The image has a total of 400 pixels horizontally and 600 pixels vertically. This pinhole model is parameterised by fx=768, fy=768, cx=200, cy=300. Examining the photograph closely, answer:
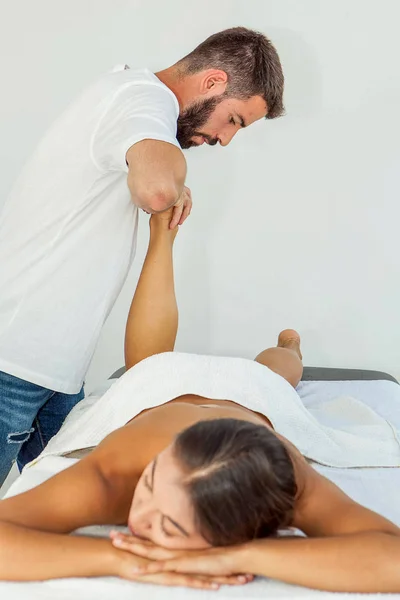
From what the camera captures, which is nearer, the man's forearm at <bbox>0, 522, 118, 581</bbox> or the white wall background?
the man's forearm at <bbox>0, 522, 118, 581</bbox>

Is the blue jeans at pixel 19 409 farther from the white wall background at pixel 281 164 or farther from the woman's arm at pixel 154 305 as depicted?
the white wall background at pixel 281 164

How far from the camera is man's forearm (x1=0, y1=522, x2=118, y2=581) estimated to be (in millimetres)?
1216

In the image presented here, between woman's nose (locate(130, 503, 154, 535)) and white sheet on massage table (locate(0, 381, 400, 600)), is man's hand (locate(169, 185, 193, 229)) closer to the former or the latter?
white sheet on massage table (locate(0, 381, 400, 600))

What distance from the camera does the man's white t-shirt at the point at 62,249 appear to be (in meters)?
1.83

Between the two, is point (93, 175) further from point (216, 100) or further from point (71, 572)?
point (71, 572)

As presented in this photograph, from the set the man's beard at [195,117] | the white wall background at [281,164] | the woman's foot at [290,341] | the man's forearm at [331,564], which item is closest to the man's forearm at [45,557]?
the man's forearm at [331,564]

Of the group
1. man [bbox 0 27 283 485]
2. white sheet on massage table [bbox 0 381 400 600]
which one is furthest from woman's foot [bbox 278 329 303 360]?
man [bbox 0 27 283 485]

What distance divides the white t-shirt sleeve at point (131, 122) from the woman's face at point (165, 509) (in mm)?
630

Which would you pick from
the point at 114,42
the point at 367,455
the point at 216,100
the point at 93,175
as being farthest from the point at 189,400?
the point at 114,42

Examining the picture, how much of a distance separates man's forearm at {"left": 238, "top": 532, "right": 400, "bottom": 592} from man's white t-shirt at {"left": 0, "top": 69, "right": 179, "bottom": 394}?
0.85 meters

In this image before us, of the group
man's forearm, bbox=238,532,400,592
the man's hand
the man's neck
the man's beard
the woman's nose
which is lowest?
man's forearm, bbox=238,532,400,592

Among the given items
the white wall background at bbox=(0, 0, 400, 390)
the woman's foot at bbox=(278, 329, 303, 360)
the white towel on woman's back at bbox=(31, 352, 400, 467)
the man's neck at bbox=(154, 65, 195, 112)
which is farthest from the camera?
the white wall background at bbox=(0, 0, 400, 390)

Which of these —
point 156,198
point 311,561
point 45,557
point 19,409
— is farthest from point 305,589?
point 19,409

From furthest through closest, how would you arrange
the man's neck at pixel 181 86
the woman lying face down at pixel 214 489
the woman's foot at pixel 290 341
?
the woman's foot at pixel 290 341, the man's neck at pixel 181 86, the woman lying face down at pixel 214 489
